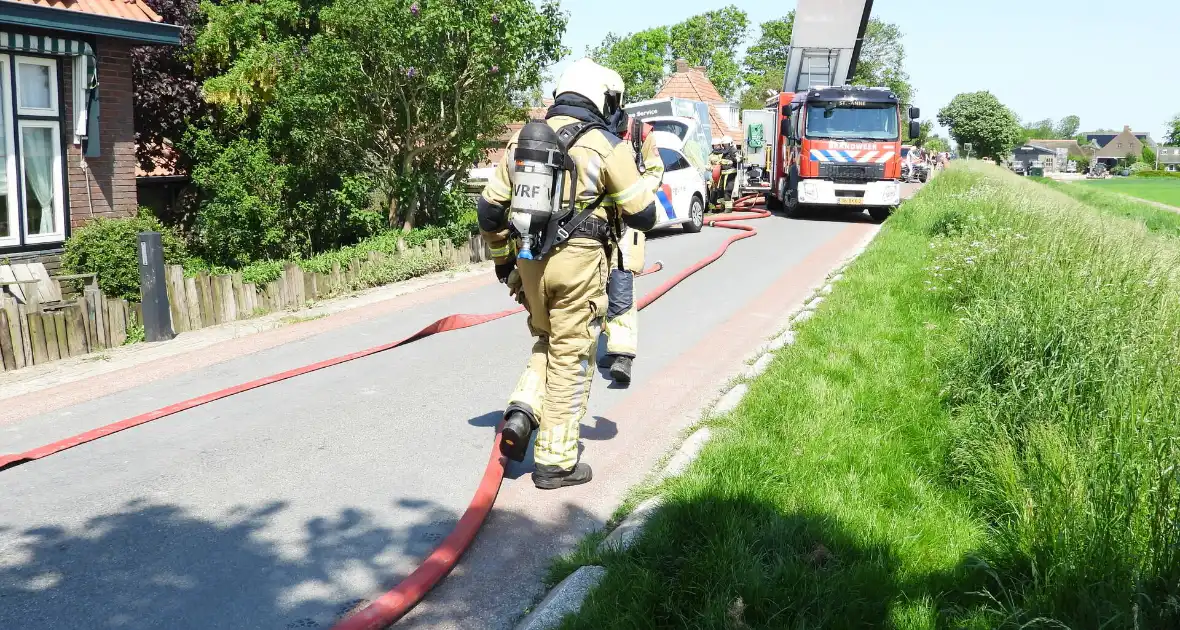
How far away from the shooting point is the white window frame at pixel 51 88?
36.1 feet

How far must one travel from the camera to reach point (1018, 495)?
13.1 ft

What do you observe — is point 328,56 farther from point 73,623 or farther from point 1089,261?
point 73,623

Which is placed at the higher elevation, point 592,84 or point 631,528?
point 592,84

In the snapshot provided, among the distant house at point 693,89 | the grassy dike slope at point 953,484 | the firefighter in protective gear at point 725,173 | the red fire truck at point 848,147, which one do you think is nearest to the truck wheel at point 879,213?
the red fire truck at point 848,147

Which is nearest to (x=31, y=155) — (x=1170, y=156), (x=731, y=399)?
(x=731, y=399)

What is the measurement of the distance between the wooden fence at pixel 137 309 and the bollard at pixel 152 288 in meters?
0.14

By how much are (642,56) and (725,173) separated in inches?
2182

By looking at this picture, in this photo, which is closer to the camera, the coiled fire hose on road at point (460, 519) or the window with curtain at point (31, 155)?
the coiled fire hose on road at point (460, 519)

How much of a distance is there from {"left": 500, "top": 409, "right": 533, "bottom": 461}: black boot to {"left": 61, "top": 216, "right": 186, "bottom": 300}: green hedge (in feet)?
25.2

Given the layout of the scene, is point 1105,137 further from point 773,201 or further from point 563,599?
point 563,599

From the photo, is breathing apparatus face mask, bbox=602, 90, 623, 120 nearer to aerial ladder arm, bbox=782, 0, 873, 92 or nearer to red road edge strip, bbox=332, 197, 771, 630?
red road edge strip, bbox=332, 197, 771, 630

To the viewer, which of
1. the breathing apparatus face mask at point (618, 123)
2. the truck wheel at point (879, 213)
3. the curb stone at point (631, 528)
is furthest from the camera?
the truck wheel at point (879, 213)

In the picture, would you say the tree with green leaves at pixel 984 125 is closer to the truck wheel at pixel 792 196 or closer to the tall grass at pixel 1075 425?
the truck wheel at pixel 792 196

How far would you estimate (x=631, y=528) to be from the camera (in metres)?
4.10
